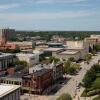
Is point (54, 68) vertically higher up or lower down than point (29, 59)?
higher up

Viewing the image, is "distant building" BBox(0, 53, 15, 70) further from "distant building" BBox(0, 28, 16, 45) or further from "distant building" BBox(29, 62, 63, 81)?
"distant building" BBox(0, 28, 16, 45)

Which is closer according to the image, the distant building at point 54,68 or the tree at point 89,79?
the tree at point 89,79

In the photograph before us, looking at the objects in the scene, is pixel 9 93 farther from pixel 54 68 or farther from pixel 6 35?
pixel 6 35

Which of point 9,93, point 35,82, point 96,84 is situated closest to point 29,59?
point 35,82

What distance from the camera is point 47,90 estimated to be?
60.8m

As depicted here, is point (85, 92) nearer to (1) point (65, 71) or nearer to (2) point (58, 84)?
(2) point (58, 84)

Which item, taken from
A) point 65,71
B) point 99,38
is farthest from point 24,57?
point 99,38

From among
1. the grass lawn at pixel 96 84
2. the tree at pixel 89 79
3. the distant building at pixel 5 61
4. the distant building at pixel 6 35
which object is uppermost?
the distant building at pixel 6 35

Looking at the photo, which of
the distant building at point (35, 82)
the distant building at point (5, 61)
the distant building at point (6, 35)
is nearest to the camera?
the distant building at point (35, 82)

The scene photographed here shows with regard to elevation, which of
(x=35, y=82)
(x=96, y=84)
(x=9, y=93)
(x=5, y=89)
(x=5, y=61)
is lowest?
(x=96, y=84)

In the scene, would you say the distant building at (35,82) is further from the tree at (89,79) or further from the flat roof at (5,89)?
the flat roof at (5,89)

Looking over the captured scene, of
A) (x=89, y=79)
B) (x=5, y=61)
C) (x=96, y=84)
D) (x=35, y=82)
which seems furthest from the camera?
(x=5, y=61)

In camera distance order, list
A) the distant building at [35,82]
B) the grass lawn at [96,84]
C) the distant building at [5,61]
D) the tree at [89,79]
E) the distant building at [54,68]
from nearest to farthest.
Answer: the grass lawn at [96,84]
the distant building at [35,82]
the tree at [89,79]
the distant building at [54,68]
the distant building at [5,61]

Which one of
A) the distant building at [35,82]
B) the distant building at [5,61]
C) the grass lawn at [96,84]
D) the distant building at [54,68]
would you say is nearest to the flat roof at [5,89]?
the distant building at [35,82]
